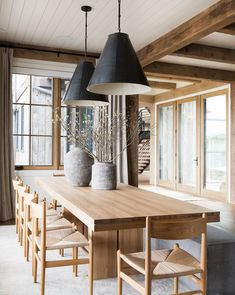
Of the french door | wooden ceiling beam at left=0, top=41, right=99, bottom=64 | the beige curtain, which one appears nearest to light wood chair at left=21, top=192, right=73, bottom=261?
the beige curtain

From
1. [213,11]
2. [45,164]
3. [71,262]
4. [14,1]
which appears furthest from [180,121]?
[71,262]

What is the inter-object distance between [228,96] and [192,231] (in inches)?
238

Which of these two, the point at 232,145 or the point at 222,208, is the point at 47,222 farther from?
the point at 232,145

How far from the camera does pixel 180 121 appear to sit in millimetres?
9102

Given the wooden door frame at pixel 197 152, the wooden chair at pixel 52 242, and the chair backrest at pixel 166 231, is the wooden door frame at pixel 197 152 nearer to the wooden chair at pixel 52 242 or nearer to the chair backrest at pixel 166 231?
the wooden chair at pixel 52 242

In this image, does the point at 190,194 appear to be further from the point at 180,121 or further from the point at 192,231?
the point at 192,231

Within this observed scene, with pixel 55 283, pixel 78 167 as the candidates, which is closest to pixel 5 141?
pixel 78 167

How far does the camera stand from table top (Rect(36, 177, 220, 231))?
204 centimetres

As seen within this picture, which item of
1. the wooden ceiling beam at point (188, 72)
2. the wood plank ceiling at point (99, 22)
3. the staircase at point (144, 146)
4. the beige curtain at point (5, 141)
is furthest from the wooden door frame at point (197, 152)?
the beige curtain at point (5, 141)

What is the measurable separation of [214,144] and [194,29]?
424 cm

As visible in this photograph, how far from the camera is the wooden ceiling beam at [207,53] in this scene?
5.29m

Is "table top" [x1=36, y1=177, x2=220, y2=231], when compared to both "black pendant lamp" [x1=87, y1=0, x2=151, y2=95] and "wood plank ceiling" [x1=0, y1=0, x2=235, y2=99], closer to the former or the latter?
"black pendant lamp" [x1=87, y1=0, x2=151, y2=95]

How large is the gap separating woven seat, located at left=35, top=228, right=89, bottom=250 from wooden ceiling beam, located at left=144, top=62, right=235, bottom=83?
4.24 meters

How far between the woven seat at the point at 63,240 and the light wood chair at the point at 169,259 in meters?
0.47
